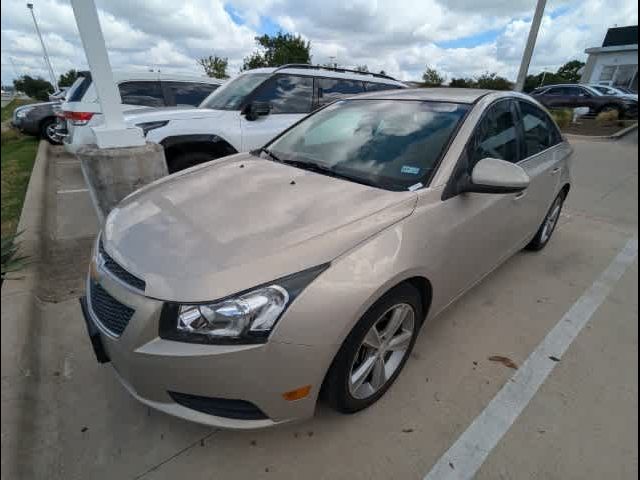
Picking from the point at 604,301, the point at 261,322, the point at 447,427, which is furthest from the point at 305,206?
the point at 604,301

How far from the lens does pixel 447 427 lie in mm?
1882

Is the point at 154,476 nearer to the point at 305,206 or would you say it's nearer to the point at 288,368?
the point at 288,368

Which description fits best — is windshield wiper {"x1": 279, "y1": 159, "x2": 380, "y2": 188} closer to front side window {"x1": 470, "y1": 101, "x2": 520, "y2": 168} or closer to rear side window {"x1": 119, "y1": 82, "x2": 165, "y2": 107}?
front side window {"x1": 470, "y1": 101, "x2": 520, "y2": 168}

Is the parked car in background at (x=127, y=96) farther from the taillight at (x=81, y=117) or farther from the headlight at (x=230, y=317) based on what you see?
the headlight at (x=230, y=317)

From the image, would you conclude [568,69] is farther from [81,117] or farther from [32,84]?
[32,84]

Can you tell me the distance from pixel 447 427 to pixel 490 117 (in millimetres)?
1967

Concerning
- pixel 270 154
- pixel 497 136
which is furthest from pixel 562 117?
pixel 270 154

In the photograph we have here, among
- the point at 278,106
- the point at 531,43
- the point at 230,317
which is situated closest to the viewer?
the point at 230,317

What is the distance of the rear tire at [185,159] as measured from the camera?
4.26 meters

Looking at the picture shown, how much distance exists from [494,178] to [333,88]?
380cm

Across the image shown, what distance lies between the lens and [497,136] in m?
2.50

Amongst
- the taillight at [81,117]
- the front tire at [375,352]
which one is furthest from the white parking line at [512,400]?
the taillight at [81,117]

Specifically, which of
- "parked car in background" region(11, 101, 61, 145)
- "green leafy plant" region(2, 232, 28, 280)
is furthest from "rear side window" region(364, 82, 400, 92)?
"parked car in background" region(11, 101, 61, 145)

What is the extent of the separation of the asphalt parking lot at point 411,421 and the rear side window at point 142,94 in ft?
16.0
